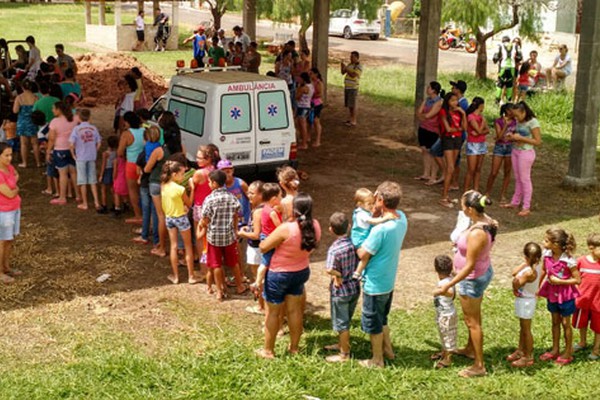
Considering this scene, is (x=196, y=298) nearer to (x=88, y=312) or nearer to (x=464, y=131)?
(x=88, y=312)

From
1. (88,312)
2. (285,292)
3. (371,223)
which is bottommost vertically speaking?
(88,312)

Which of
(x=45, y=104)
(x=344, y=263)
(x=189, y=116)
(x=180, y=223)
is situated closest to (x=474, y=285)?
(x=344, y=263)

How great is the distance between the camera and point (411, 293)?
9.95 meters

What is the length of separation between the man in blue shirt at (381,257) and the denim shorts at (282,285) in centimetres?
60

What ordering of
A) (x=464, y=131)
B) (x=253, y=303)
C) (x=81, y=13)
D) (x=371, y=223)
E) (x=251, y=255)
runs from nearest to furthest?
(x=371, y=223) → (x=251, y=255) → (x=253, y=303) → (x=464, y=131) → (x=81, y=13)

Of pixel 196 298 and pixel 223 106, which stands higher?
pixel 223 106

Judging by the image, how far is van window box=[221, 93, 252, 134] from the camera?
12.5m

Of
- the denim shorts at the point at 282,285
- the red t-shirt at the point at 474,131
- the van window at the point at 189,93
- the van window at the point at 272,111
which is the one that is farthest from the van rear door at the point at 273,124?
the denim shorts at the point at 282,285

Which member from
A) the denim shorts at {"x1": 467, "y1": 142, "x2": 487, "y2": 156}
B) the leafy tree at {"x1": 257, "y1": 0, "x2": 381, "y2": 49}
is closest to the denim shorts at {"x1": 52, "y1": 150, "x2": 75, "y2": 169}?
the denim shorts at {"x1": 467, "y1": 142, "x2": 487, "y2": 156}

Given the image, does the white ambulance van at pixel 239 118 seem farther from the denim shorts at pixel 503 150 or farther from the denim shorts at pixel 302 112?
the denim shorts at pixel 302 112

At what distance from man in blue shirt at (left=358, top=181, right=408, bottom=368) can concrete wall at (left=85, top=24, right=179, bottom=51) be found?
29714mm

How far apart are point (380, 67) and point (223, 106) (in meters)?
20.2

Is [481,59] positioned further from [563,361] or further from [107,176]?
[563,361]

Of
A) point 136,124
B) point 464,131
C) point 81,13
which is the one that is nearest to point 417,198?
point 464,131
